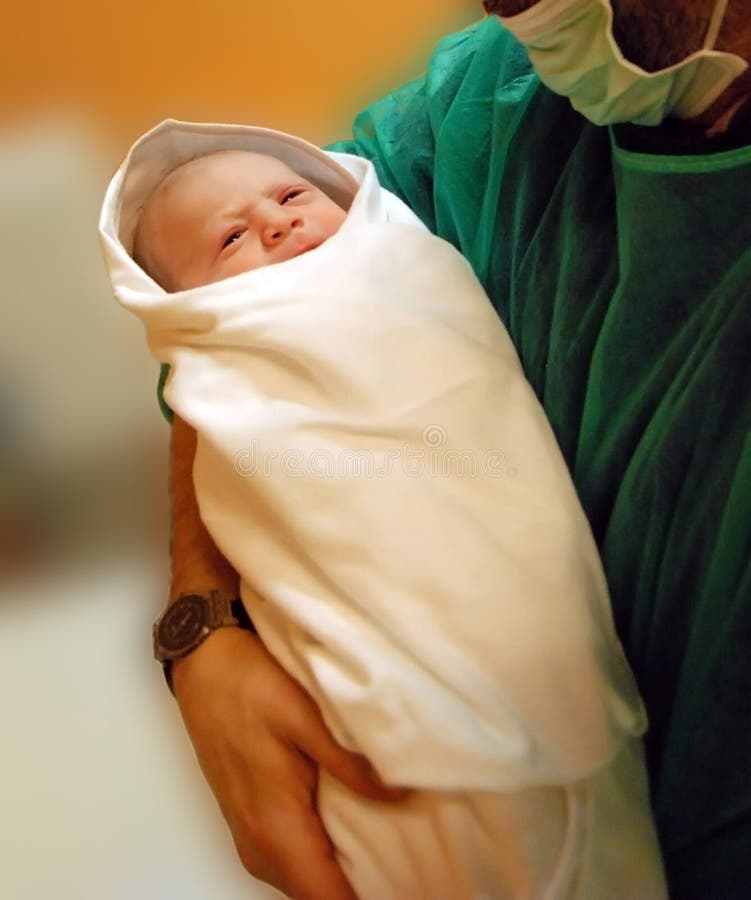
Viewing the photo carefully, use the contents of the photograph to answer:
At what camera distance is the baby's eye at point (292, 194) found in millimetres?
697

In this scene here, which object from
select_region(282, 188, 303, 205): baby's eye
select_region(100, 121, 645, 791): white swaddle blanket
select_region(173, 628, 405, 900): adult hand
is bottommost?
select_region(173, 628, 405, 900): adult hand

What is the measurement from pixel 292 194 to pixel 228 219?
0.21ft

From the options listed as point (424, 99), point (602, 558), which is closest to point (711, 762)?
point (602, 558)

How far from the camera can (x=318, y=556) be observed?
488mm

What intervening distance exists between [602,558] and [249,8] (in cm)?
93

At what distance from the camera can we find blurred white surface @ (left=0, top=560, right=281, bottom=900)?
3.16 ft

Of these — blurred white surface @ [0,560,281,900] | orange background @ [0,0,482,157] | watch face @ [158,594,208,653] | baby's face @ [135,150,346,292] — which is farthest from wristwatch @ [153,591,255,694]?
orange background @ [0,0,482,157]

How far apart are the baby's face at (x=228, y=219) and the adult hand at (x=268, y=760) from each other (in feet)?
0.91

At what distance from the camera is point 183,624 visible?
64cm

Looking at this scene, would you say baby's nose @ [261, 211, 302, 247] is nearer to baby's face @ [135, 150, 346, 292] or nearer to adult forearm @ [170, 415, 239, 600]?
baby's face @ [135, 150, 346, 292]

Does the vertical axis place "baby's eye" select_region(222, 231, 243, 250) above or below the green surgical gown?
above

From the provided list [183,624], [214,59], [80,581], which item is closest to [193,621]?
[183,624]

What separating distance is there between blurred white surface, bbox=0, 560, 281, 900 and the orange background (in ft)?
2.07

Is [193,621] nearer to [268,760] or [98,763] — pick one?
[268,760]
